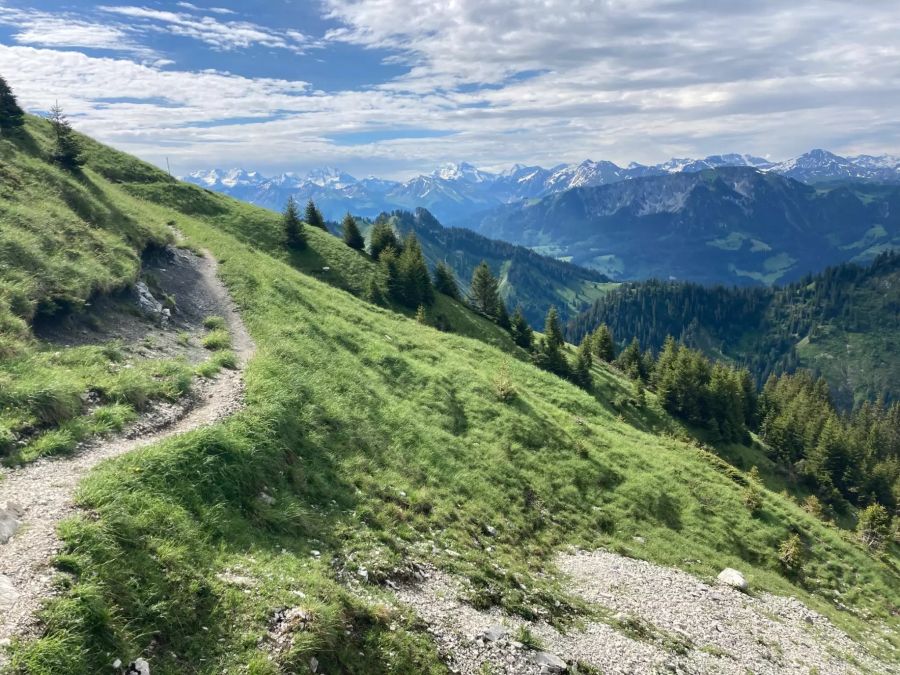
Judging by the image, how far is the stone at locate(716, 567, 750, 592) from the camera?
930 inches

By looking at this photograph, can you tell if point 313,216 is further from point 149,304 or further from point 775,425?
point 775,425

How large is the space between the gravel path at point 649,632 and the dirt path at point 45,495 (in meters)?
8.56

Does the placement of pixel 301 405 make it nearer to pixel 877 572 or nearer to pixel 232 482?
pixel 232 482

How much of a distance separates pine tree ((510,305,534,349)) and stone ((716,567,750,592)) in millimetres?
47718

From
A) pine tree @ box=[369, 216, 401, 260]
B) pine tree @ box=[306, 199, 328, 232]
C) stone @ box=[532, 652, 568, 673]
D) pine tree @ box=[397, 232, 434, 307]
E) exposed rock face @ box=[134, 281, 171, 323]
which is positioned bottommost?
stone @ box=[532, 652, 568, 673]

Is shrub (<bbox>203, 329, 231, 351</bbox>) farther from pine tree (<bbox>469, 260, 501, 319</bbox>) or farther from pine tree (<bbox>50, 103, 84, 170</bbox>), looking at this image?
pine tree (<bbox>469, 260, 501, 319</bbox>)

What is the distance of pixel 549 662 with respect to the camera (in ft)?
43.5

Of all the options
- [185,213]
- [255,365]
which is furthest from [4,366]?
[185,213]

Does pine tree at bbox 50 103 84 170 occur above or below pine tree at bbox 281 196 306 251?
above

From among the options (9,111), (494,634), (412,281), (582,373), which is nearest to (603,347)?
(582,373)

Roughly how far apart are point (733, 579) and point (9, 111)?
66.7 metres

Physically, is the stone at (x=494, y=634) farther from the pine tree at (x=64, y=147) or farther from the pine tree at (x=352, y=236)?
the pine tree at (x=352, y=236)

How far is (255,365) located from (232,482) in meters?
9.43

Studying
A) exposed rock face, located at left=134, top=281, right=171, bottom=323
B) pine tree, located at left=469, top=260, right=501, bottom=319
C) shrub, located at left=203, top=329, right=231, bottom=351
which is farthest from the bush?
pine tree, located at left=469, top=260, right=501, bottom=319
